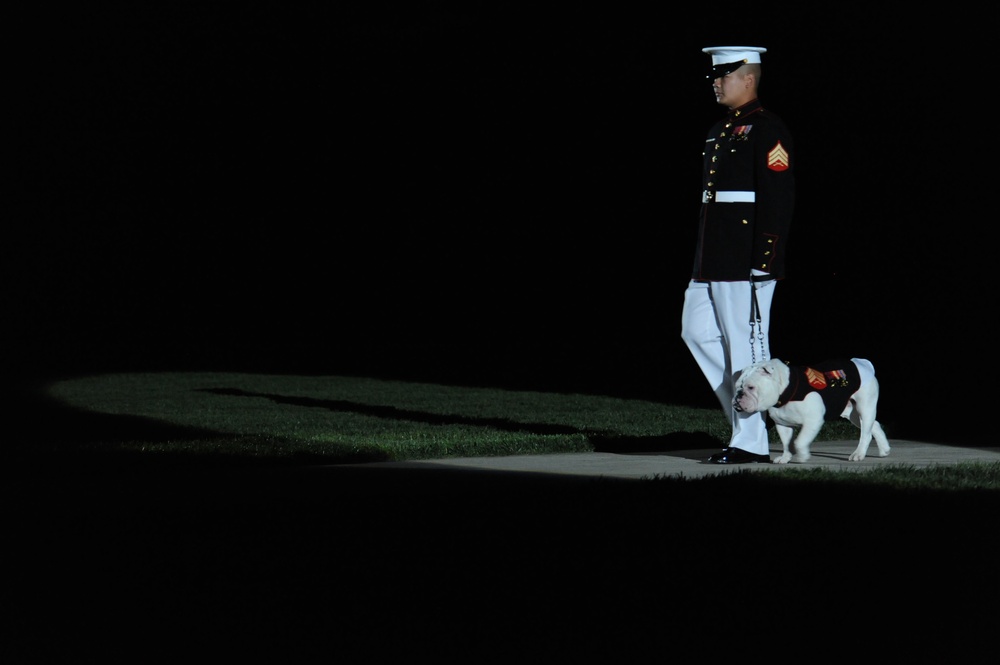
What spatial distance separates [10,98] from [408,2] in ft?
25.0

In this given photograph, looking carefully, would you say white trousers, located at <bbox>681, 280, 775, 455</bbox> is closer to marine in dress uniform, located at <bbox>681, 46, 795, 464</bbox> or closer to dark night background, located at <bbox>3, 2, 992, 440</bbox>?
marine in dress uniform, located at <bbox>681, 46, 795, 464</bbox>

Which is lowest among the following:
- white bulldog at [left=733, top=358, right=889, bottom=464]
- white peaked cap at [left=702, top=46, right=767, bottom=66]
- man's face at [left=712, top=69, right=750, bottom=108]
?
white bulldog at [left=733, top=358, right=889, bottom=464]

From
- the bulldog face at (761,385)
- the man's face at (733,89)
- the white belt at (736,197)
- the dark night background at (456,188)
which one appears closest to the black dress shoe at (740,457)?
the bulldog face at (761,385)

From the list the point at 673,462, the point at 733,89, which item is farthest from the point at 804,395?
the point at 733,89

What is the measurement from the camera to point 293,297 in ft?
93.4

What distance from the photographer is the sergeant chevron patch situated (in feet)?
26.6

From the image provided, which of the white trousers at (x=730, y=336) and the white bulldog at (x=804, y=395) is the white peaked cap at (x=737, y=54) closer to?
the white trousers at (x=730, y=336)

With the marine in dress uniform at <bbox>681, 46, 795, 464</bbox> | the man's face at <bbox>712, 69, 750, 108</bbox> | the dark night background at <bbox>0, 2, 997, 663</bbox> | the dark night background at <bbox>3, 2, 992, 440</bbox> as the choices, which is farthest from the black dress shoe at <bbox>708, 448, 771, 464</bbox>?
the dark night background at <bbox>3, 2, 992, 440</bbox>

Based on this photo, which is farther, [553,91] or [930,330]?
[553,91]

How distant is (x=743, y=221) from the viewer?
8.20 meters

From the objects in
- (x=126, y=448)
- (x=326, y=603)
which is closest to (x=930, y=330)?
(x=126, y=448)

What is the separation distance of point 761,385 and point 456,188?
18736 mm

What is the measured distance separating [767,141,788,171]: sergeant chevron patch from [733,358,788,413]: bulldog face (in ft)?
3.40

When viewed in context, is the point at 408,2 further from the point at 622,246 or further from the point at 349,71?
the point at 622,246
